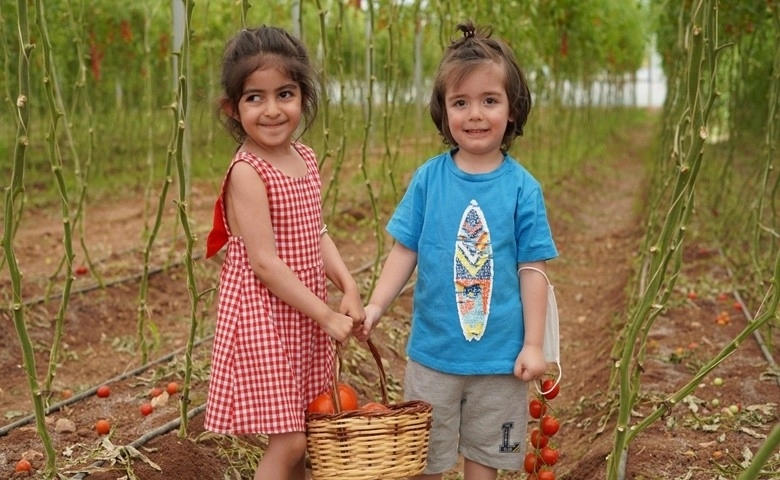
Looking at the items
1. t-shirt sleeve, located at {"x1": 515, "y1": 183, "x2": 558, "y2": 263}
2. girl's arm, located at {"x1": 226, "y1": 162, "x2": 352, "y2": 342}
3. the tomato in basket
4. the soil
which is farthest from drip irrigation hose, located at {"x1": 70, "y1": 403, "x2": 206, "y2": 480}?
t-shirt sleeve, located at {"x1": 515, "y1": 183, "x2": 558, "y2": 263}

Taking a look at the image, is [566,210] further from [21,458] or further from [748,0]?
[21,458]

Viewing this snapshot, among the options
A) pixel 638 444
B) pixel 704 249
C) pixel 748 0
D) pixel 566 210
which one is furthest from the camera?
pixel 566 210

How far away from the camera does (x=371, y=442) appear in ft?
6.18

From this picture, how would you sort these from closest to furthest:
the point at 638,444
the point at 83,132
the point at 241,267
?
the point at 241,267
the point at 638,444
the point at 83,132

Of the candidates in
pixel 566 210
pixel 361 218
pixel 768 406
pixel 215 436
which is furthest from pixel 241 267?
pixel 566 210

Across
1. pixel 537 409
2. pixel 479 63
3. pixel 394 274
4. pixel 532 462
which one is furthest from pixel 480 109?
pixel 532 462

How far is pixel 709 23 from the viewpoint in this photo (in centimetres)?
206

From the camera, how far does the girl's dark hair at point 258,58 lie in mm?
2021

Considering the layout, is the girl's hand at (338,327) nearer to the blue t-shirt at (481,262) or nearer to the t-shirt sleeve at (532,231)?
the blue t-shirt at (481,262)

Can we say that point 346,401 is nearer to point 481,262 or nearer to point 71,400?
point 481,262

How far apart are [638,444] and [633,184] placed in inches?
345

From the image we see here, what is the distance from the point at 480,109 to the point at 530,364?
54cm

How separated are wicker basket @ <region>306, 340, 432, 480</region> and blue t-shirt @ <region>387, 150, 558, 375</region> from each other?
0.19 m

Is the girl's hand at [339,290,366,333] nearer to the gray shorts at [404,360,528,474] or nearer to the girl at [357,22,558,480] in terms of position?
the girl at [357,22,558,480]
